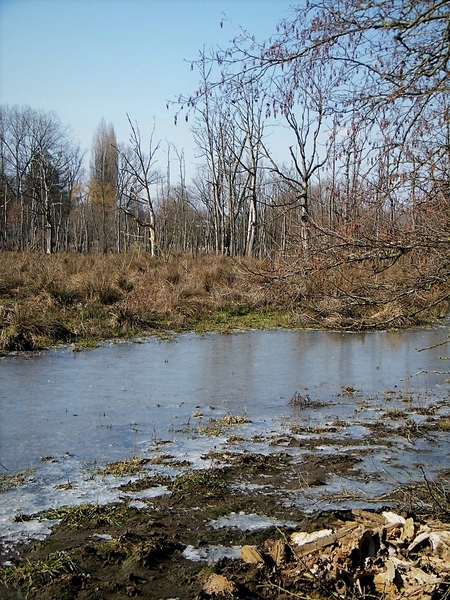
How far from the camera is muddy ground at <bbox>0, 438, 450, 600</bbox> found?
134 inches

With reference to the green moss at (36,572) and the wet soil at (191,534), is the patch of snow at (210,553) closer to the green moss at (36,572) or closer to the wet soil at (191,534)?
the wet soil at (191,534)

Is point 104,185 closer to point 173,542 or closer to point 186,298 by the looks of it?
point 186,298

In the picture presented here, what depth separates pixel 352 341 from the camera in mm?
13875

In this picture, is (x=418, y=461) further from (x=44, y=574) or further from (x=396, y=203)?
(x=44, y=574)

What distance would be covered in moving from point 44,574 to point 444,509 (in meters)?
2.37

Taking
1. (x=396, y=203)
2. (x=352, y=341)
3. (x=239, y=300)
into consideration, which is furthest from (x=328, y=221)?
(x=239, y=300)

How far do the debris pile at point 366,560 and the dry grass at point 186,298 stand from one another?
161 centimetres

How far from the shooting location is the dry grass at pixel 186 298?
4.85 metres

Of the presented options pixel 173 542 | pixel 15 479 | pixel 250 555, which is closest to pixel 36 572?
pixel 173 542

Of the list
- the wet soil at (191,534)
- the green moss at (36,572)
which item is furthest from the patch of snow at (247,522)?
the green moss at (36,572)

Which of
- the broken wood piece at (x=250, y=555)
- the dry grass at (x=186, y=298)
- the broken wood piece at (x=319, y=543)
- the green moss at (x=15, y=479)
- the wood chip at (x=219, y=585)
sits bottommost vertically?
the wood chip at (x=219, y=585)

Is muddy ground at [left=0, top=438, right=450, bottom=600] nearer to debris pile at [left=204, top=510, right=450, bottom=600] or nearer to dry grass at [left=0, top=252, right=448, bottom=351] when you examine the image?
debris pile at [left=204, top=510, right=450, bottom=600]

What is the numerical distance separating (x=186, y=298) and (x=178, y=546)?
13.8 meters

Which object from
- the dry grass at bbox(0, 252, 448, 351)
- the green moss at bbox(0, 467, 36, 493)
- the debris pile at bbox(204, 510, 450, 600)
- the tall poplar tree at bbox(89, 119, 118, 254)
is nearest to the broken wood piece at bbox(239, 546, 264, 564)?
the debris pile at bbox(204, 510, 450, 600)
